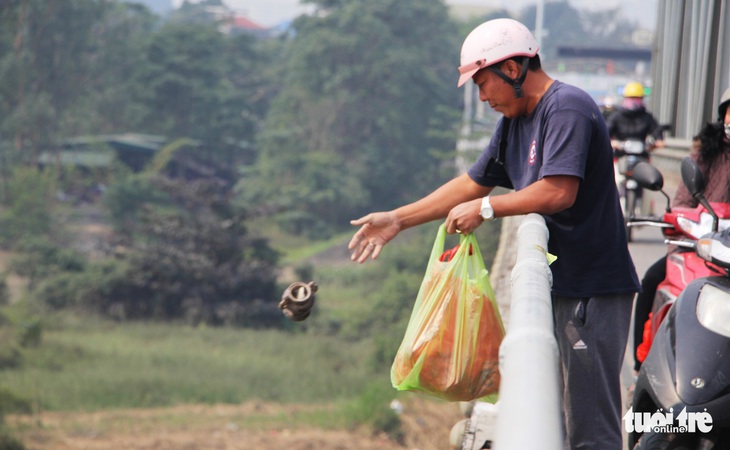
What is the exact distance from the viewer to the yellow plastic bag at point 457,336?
284cm

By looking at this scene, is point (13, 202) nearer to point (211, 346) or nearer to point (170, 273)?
point (170, 273)

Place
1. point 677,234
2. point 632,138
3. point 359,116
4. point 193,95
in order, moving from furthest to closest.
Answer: point 359,116, point 193,95, point 632,138, point 677,234

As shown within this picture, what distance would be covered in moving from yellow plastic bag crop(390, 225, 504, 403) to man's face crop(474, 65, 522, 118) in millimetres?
417

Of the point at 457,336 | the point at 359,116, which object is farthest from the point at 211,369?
the point at 359,116

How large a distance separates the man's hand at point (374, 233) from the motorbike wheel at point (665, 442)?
1025 millimetres

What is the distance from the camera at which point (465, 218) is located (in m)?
2.82

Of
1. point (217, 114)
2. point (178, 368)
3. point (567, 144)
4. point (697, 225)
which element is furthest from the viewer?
point (217, 114)

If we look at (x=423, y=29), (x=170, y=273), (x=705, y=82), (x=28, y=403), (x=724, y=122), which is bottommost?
(x=28, y=403)

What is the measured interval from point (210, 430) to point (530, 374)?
59.3 ft

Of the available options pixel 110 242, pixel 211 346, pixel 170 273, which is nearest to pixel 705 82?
pixel 211 346

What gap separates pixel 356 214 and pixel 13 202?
18.7m

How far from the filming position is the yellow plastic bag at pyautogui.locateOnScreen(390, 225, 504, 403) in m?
2.84

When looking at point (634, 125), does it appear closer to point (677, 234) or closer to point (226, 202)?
point (677, 234)

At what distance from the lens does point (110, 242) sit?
3681 cm
